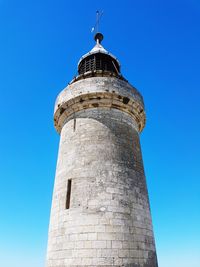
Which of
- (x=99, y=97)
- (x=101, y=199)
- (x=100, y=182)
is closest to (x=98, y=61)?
(x=99, y=97)

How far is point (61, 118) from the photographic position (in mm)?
8305

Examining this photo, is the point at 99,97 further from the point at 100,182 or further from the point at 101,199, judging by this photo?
the point at 101,199

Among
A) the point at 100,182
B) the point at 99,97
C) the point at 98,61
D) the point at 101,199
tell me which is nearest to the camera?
the point at 101,199

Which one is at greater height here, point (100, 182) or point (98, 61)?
point (98, 61)

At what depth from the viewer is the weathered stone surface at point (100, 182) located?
5465 mm

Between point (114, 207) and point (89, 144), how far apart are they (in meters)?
2.01

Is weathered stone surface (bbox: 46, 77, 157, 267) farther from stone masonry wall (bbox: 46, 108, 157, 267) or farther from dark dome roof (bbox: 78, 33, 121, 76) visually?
dark dome roof (bbox: 78, 33, 121, 76)

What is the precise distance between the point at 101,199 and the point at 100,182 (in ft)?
1.54

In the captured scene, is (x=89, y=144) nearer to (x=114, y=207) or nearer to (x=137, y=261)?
(x=114, y=207)

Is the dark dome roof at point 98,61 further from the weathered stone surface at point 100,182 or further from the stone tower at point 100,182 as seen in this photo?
the weathered stone surface at point 100,182

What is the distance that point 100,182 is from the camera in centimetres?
619

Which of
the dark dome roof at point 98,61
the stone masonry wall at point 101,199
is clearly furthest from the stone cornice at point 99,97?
the dark dome roof at point 98,61

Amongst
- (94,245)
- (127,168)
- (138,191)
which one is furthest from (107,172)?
(94,245)

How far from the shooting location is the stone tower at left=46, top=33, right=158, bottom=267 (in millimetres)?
5469
